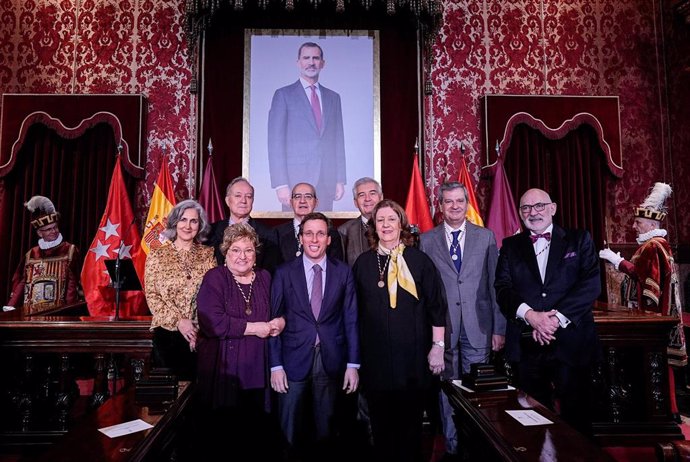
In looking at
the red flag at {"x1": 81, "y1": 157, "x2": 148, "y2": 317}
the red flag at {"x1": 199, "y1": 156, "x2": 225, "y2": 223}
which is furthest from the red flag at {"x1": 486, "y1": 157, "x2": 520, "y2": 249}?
the red flag at {"x1": 81, "y1": 157, "x2": 148, "y2": 317}

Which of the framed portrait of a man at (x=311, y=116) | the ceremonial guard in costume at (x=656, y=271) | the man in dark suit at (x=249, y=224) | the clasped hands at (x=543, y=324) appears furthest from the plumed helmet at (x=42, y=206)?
the ceremonial guard in costume at (x=656, y=271)

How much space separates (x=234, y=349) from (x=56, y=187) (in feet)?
12.7

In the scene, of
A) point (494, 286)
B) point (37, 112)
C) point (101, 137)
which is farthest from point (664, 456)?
point (37, 112)

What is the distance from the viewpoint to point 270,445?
262cm

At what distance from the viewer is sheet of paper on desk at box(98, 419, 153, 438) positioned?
5.69ft

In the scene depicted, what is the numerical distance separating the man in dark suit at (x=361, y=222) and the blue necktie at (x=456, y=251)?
57 centimetres

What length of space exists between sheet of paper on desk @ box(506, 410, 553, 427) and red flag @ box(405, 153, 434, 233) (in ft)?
10.2

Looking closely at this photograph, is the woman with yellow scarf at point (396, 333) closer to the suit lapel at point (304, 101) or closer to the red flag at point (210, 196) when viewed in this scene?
the red flag at point (210, 196)

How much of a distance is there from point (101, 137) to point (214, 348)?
3843 millimetres

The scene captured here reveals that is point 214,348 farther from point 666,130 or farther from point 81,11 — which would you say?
point 666,130

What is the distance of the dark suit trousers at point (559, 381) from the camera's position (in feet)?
8.54

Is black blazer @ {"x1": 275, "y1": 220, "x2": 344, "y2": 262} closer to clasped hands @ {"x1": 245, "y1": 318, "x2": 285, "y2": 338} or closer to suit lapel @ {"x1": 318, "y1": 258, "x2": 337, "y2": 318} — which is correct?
suit lapel @ {"x1": 318, "y1": 258, "x2": 337, "y2": 318}

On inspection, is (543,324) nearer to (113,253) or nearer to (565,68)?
(113,253)

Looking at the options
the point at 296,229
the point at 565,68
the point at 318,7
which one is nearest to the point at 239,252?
the point at 296,229
